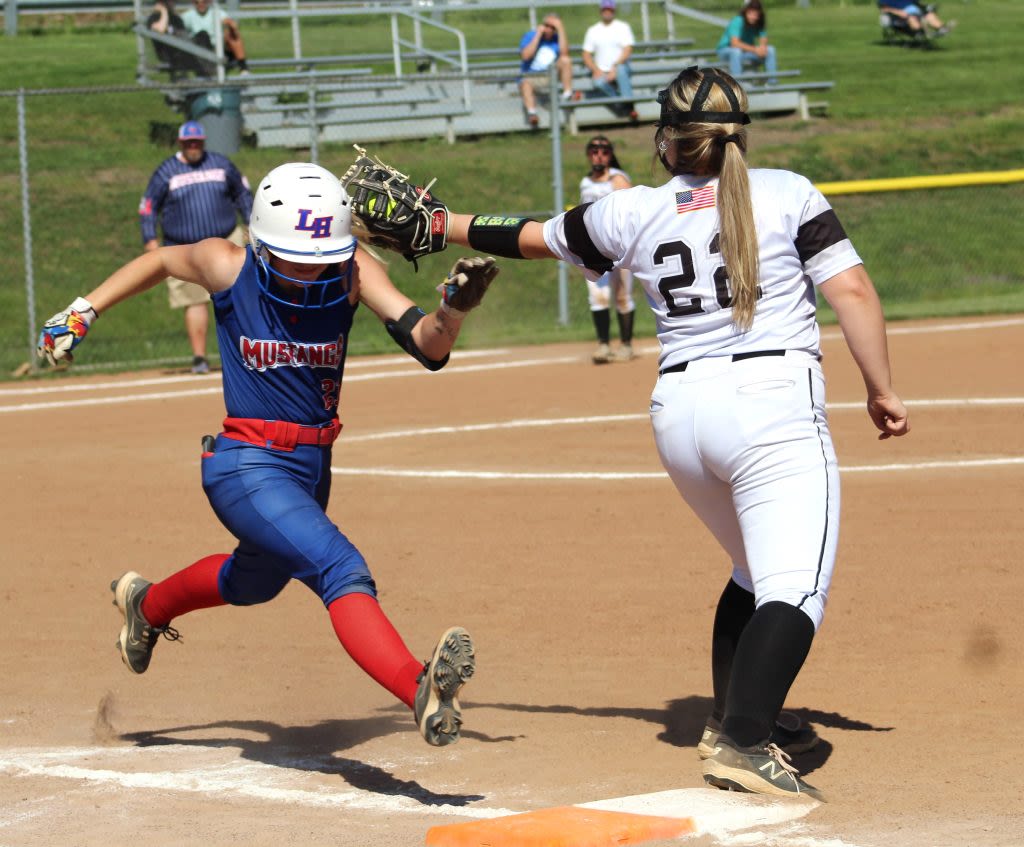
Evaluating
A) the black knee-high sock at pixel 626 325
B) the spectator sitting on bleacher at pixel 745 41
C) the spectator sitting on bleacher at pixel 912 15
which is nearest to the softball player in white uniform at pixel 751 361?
the black knee-high sock at pixel 626 325

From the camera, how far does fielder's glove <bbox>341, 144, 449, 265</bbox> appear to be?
4.96 metres

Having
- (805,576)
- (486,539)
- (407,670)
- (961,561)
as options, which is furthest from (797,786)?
(486,539)

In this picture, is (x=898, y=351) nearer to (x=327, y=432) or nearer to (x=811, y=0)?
(x=327, y=432)

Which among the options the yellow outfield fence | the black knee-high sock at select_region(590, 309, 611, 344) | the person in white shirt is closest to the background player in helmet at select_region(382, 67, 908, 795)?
the black knee-high sock at select_region(590, 309, 611, 344)

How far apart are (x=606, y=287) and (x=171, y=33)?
9.50 m

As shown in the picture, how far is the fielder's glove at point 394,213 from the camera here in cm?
496

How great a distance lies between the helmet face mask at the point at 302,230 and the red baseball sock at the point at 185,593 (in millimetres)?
1051

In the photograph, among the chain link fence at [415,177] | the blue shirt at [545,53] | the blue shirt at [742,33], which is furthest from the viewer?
the blue shirt at [742,33]

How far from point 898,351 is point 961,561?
22.5 ft

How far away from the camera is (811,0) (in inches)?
1598

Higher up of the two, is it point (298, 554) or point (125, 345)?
point (298, 554)

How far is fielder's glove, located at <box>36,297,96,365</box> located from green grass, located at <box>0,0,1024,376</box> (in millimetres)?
10273

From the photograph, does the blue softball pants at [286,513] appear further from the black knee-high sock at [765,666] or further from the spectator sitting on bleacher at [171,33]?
the spectator sitting on bleacher at [171,33]

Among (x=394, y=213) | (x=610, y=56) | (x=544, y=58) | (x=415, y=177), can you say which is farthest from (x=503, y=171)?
(x=394, y=213)
